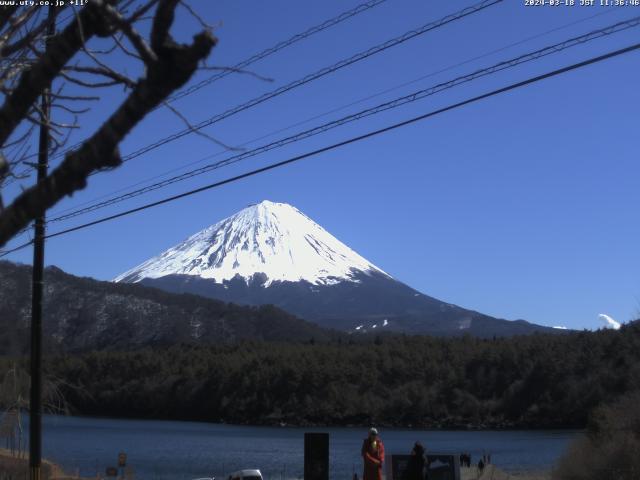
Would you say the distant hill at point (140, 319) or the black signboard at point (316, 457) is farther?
the distant hill at point (140, 319)

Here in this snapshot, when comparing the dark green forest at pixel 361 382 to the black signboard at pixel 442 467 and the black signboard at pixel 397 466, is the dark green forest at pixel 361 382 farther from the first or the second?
the black signboard at pixel 397 466

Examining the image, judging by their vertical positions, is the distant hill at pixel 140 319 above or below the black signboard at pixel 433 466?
above

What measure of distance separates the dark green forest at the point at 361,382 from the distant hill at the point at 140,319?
46.3m

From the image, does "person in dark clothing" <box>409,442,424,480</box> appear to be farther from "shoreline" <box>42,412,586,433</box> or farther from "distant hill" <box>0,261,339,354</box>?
"distant hill" <box>0,261,339,354</box>

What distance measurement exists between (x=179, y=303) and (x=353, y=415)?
93.9 meters

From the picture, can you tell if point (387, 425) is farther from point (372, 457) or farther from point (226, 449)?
point (372, 457)

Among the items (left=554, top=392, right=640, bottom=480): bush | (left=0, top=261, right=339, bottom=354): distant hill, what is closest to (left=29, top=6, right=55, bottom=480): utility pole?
(left=554, top=392, right=640, bottom=480): bush

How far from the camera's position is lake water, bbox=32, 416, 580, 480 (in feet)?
139

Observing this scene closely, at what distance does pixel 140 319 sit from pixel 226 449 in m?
122

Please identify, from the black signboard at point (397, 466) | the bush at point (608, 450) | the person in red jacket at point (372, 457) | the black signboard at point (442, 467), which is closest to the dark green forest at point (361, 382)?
the bush at point (608, 450)

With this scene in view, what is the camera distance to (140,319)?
579 ft

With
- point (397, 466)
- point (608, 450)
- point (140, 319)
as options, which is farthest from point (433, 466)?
point (140, 319)

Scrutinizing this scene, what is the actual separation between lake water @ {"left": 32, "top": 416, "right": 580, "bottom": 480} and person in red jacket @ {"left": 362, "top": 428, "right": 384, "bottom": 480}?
69.1ft

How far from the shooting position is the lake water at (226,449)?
42.2 meters
